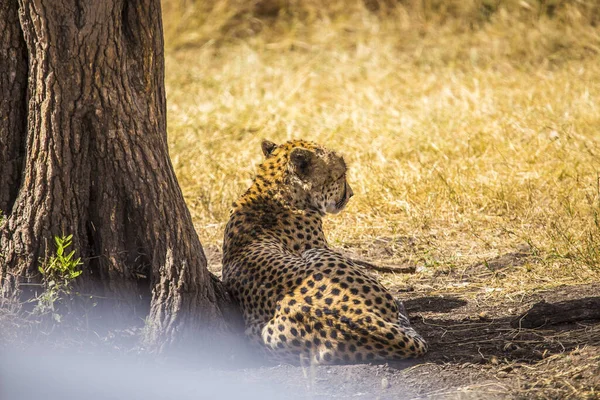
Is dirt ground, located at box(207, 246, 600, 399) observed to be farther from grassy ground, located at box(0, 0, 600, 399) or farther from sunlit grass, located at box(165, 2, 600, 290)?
sunlit grass, located at box(165, 2, 600, 290)

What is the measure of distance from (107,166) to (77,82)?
39 cm

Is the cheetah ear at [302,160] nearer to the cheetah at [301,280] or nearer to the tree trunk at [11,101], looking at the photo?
the cheetah at [301,280]

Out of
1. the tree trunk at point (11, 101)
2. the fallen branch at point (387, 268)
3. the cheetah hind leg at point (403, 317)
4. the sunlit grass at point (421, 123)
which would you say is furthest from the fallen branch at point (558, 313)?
the tree trunk at point (11, 101)

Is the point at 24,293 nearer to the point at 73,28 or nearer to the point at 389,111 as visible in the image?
the point at 73,28

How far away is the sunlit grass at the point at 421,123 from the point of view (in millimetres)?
6023

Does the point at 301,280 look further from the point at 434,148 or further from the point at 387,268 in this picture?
the point at 434,148

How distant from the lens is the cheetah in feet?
12.8

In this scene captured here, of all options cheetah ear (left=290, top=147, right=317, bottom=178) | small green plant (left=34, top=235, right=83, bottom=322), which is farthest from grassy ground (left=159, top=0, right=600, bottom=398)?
small green plant (left=34, top=235, right=83, bottom=322)

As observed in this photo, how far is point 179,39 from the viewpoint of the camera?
1142 cm

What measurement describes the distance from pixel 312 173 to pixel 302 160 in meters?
0.12

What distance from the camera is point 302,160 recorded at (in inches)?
198

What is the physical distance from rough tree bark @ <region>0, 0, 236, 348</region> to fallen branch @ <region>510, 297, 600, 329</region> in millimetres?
1467

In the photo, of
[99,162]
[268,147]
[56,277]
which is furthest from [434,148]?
[56,277]

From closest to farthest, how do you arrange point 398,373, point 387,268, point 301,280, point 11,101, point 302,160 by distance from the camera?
1. point 398,373
2. point 11,101
3. point 301,280
4. point 302,160
5. point 387,268
